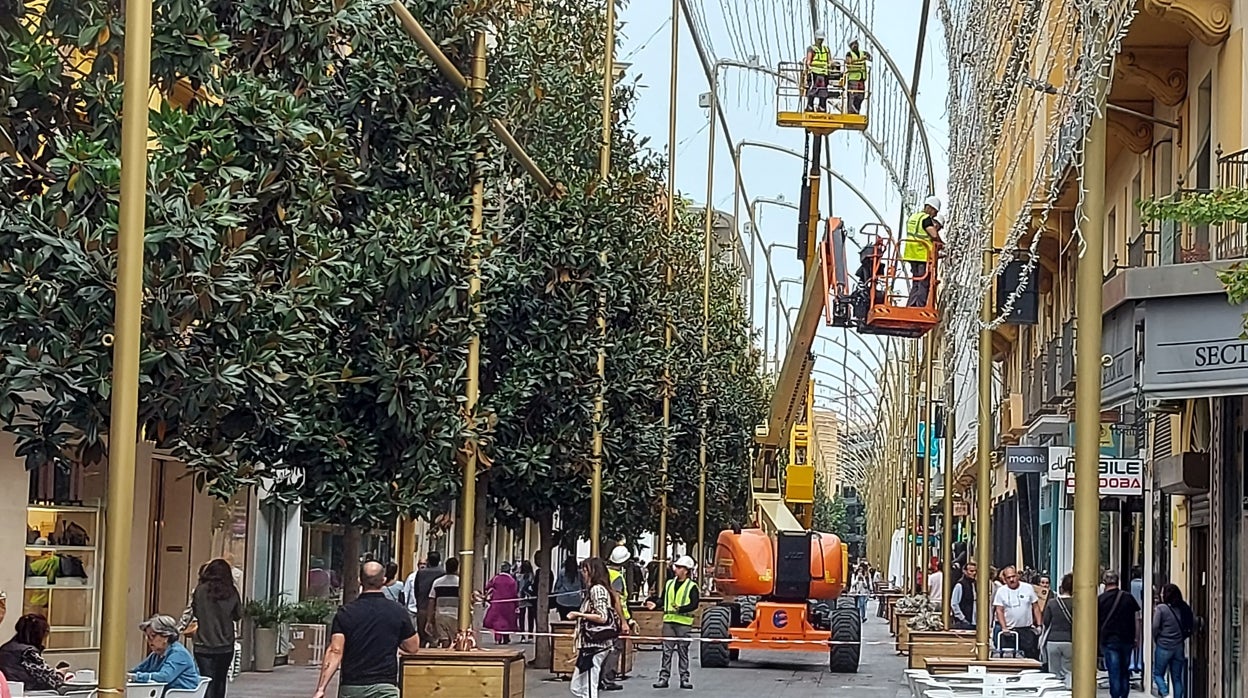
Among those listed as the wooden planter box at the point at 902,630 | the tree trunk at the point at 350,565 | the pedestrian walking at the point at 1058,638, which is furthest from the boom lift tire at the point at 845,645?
the tree trunk at the point at 350,565

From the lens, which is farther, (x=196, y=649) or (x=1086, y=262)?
(x=196, y=649)

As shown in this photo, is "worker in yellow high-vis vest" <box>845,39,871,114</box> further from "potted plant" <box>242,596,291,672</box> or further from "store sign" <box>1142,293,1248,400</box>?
"store sign" <box>1142,293,1248,400</box>

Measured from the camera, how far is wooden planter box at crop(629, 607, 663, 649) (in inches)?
1486

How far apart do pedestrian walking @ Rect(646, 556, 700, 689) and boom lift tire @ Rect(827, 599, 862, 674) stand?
16.4 ft

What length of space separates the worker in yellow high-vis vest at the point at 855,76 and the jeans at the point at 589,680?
1339cm

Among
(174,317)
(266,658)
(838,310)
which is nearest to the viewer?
(174,317)

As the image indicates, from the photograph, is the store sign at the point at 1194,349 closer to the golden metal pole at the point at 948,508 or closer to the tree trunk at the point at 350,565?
the tree trunk at the point at 350,565

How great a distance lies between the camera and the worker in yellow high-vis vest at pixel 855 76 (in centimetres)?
3424

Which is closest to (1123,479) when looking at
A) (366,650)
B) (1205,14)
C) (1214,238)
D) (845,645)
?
(1205,14)

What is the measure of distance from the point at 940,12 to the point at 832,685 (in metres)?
11.6

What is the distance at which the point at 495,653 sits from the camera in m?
19.5

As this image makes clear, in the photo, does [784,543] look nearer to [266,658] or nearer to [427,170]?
[266,658]

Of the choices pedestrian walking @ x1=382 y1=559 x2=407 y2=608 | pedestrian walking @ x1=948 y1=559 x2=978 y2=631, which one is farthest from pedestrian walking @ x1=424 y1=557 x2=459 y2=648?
pedestrian walking @ x1=948 y1=559 x2=978 y2=631

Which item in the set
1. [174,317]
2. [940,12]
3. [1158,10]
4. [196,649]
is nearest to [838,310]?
[940,12]
